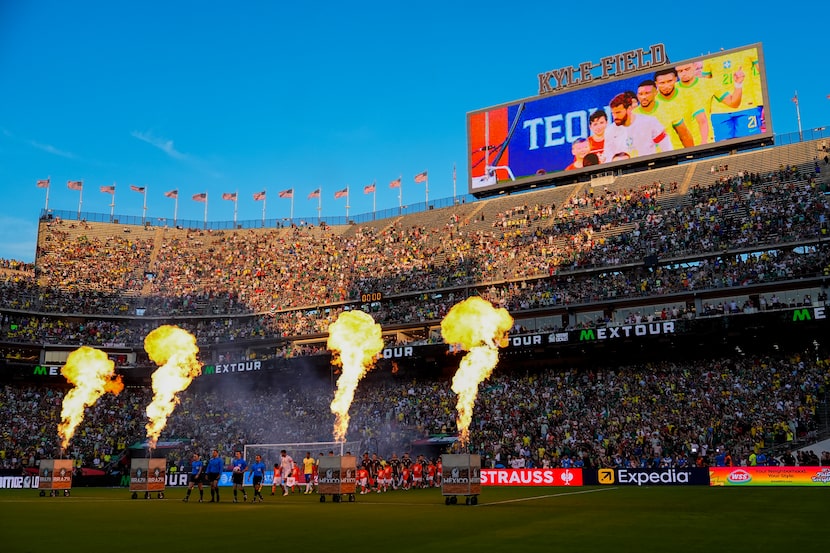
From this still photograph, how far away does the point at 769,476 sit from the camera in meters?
35.8

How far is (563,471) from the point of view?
41.2m

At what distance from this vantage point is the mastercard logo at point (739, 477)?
119ft

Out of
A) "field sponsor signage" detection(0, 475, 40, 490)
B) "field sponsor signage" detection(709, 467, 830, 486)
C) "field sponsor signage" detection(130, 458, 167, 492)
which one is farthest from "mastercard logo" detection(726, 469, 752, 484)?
"field sponsor signage" detection(0, 475, 40, 490)

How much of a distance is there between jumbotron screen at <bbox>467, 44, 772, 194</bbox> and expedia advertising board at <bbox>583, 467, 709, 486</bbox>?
114 ft

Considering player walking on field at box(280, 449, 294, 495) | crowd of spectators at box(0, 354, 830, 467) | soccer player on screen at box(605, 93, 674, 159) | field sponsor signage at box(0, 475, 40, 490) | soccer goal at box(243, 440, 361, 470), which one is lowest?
field sponsor signage at box(0, 475, 40, 490)

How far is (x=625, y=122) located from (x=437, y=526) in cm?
5696

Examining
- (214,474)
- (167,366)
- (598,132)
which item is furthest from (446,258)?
(214,474)

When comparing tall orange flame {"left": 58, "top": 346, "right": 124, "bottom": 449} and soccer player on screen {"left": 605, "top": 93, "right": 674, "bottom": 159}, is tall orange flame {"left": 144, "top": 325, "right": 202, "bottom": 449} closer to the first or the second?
tall orange flame {"left": 58, "top": 346, "right": 124, "bottom": 449}

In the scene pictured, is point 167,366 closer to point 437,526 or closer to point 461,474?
point 461,474

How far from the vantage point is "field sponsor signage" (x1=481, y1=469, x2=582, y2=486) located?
40.8 meters

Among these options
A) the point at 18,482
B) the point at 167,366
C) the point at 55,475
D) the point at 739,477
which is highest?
the point at 167,366

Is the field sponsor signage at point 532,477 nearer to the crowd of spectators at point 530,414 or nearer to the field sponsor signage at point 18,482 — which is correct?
the crowd of spectators at point 530,414

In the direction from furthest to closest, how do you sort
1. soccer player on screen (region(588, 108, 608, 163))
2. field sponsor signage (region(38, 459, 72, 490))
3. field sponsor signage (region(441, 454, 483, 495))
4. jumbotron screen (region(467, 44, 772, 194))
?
1. soccer player on screen (region(588, 108, 608, 163))
2. jumbotron screen (region(467, 44, 772, 194))
3. field sponsor signage (region(38, 459, 72, 490))
4. field sponsor signage (region(441, 454, 483, 495))

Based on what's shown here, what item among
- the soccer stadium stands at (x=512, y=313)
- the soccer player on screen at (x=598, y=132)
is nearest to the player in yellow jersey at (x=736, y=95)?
the soccer stadium stands at (x=512, y=313)
